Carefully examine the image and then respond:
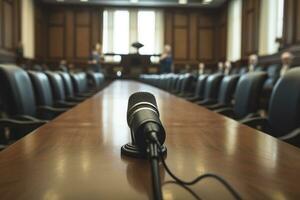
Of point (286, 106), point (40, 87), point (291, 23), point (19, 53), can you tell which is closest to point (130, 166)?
point (286, 106)

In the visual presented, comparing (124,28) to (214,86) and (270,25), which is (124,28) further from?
(214,86)

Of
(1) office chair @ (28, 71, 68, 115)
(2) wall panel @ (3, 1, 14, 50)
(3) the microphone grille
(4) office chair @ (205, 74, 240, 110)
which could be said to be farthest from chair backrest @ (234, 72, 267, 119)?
(2) wall panel @ (3, 1, 14, 50)

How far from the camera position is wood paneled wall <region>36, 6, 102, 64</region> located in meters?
16.1

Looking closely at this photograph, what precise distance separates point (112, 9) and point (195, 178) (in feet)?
52.1

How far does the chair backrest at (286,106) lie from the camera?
182cm

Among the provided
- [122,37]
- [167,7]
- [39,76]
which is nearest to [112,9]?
[122,37]

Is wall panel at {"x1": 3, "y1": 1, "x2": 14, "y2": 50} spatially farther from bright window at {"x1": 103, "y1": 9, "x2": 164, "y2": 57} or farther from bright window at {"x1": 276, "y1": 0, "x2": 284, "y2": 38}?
bright window at {"x1": 276, "y1": 0, "x2": 284, "y2": 38}

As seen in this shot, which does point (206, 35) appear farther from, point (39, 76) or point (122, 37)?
point (39, 76)

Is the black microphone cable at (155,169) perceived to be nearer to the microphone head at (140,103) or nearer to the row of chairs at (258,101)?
the microphone head at (140,103)

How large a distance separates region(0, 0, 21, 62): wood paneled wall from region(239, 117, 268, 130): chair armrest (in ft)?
32.2

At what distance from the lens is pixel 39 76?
2771mm

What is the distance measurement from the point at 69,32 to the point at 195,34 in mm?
4881

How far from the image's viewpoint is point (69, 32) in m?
16.2

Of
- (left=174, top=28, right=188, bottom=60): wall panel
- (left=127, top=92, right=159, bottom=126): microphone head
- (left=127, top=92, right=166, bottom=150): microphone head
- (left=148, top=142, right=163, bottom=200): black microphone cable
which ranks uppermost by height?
(left=174, top=28, right=188, bottom=60): wall panel
